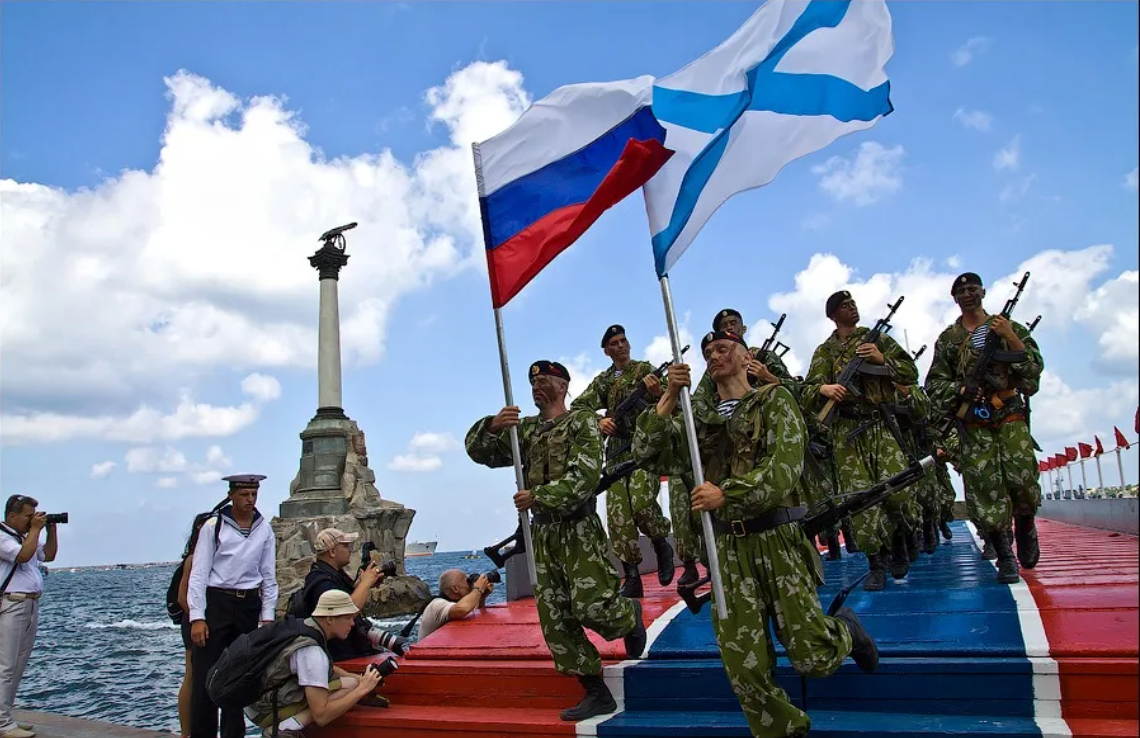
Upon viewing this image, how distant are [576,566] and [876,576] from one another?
9.00 ft

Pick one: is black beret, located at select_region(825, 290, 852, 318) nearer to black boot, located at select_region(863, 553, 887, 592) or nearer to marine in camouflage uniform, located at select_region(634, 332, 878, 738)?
black boot, located at select_region(863, 553, 887, 592)

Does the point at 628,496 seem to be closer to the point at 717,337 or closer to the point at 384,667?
the point at 384,667

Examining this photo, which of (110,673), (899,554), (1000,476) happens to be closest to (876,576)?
(899,554)

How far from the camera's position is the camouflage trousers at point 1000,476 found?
5.84 metres

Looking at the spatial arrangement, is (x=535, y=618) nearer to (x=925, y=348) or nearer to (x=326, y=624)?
(x=326, y=624)

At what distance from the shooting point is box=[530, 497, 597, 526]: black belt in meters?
4.69

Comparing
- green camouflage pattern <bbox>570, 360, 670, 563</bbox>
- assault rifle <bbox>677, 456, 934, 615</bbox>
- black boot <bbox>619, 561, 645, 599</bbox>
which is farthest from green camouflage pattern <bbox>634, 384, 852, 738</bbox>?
black boot <bbox>619, 561, 645, 599</bbox>

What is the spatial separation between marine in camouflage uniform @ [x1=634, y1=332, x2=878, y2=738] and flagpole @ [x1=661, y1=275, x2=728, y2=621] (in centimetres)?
7

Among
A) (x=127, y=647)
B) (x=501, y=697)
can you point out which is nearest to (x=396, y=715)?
(x=501, y=697)

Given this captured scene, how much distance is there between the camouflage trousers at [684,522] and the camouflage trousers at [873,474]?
122cm

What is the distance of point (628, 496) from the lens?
710cm

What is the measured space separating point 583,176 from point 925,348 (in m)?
6.53

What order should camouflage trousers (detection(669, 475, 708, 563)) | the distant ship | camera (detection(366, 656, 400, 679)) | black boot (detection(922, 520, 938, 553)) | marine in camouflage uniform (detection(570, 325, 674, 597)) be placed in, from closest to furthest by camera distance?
camera (detection(366, 656, 400, 679))
camouflage trousers (detection(669, 475, 708, 563))
marine in camouflage uniform (detection(570, 325, 674, 597))
black boot (detection(922, 520, 938, 553))
the distant ship

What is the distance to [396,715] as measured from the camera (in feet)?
17.3
